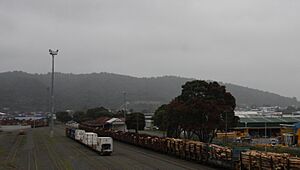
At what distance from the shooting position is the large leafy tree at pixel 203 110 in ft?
178

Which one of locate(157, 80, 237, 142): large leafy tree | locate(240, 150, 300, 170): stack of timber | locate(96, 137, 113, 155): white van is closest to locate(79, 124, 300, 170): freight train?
locate(240, 150, 300, 170): stack of timber

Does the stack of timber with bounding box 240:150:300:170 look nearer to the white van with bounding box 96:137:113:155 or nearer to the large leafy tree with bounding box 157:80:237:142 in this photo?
the white van with bounding box 96:137:113:155

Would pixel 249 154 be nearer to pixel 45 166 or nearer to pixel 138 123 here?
pixel 45 166

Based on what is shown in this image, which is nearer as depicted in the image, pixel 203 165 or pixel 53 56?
pixel 203 165

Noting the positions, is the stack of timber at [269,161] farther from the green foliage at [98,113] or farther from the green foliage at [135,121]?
the green foliage at [98,113]

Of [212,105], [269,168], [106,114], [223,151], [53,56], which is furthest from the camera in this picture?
[106,114]

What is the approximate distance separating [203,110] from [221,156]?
21635 millimetres

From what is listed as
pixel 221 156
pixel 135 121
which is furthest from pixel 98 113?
pixel 221 156

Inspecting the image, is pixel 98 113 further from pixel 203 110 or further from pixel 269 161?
pixel 269 161

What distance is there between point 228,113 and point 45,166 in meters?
27.1

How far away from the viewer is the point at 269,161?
2536cm

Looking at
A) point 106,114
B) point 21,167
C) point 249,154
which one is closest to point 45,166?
point 21,167

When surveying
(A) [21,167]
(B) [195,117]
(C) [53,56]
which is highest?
(C) [53,56]

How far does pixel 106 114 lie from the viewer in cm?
16338
